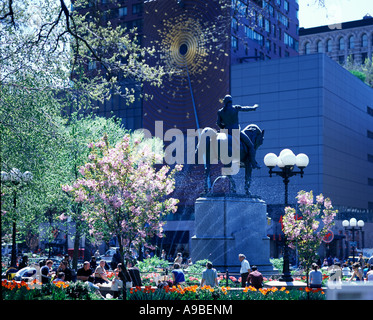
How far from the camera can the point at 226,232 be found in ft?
71.5

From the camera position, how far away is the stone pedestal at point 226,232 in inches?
853

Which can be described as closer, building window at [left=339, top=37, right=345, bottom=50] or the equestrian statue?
the equestrian statue

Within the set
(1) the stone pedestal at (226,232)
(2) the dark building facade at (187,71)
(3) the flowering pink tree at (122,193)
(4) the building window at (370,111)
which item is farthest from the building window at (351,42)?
(3) the flowering pink tree at (122,193)

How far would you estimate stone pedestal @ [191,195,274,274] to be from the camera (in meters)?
21.7

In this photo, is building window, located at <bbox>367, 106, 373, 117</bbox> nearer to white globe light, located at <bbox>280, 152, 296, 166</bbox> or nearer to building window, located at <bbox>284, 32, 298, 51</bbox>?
building window, located at <bbox>284, 32, 298, 51</bbox>

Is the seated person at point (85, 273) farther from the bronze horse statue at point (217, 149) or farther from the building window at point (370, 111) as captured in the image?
the building window at point (370, 111)

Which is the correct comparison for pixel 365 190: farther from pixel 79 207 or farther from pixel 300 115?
pixel 79 207

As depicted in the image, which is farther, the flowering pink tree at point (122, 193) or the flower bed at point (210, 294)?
the flowering pink tree at point (122, 193)

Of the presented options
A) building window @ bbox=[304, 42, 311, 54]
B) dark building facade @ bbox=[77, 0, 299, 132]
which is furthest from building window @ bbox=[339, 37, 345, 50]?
dark building facade @ bbox=[77, 0, 299, 132]

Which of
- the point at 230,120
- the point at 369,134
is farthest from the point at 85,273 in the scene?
the point at 369,134

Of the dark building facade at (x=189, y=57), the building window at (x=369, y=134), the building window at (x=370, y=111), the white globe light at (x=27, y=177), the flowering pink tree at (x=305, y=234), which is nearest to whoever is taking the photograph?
the white globe light at (x=27, y=177)

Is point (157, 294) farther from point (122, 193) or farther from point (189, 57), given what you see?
point (189, 57)

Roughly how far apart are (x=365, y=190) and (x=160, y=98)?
34266 millimetres

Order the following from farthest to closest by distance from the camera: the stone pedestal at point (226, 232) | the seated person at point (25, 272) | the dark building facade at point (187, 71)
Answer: the dark building facade at point (187, 71)
the stone pedestal at point (226, 232)
the seated person at point (25, 272)
